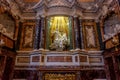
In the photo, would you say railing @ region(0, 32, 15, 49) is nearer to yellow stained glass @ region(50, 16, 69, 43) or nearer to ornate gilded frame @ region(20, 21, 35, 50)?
ornate gilded frame @ region(20, 21, 35, 50)

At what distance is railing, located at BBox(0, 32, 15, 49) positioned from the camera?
5927 millimetres

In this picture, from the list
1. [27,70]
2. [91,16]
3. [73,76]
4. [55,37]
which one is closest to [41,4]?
[55,37]

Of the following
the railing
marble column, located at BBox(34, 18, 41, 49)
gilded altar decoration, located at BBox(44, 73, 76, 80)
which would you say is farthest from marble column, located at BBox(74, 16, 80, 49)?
the railing

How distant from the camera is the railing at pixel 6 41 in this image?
19.4ft

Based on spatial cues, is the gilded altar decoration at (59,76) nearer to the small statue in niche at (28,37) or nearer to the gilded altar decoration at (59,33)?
the gilded altar decoration at (59,33)

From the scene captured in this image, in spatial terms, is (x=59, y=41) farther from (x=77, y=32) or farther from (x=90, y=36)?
(x=90, y=36)

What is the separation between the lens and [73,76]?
21.8 ft

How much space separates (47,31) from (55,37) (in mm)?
515

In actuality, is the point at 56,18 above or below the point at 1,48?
above

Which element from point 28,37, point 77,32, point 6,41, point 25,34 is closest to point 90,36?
point 77,32

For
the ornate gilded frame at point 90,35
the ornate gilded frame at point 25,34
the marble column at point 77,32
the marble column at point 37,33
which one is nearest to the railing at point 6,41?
the ornate gilded frame at point 25,34

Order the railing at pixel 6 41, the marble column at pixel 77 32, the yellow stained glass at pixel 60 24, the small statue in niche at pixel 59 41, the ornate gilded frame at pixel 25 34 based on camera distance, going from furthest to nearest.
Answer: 1. the yellow stained glass at pixel 60 24
2. the ornate gilded frame at pixel 25 34
3. the small statue in niche at pixel 59 41
4. the marble column at pixel 77 32
5. the railing at pixel 6 41

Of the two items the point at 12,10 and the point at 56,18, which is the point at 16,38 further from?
the point at 56,18

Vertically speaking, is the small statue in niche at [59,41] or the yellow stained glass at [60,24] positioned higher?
the yellow stained glass at [60,24]
